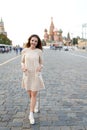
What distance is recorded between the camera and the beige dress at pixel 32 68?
671 cm

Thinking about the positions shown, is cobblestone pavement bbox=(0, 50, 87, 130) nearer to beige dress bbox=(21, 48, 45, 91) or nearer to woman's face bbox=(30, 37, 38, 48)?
beige dress bbox=(21, 48, 45, 91)

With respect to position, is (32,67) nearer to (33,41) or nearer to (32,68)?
(32,68)

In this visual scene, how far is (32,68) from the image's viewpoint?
6734 millimetres

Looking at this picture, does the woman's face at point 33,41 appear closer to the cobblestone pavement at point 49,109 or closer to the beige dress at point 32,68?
the beige dress at point 32,68

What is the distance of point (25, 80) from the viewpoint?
680cm

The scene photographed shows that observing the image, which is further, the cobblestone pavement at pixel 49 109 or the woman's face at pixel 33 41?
the woman's face at pixel 33 41

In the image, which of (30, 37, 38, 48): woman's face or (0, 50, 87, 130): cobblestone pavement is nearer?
(0, 50, 87, 130): cobblestone pavement

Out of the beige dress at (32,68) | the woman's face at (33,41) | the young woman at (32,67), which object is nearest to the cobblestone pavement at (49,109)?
the young woman at (32,67)

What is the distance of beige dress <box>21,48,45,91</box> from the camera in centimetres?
671

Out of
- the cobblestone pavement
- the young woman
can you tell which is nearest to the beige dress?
the young woman

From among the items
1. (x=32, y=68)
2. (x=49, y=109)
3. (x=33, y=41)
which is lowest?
(x=49, y=109)

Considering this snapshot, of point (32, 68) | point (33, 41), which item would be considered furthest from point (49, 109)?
point (33, 41)

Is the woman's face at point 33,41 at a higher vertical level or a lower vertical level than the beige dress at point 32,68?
higher

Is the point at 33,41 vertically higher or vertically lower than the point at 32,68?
higher
